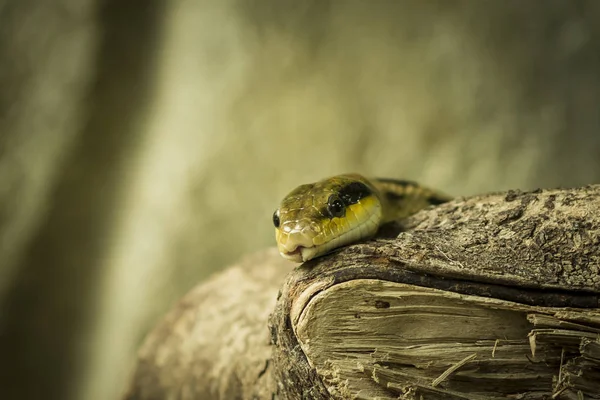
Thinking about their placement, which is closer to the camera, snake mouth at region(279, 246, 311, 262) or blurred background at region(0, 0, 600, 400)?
snake mouth at region(279, 246, 311, 262)

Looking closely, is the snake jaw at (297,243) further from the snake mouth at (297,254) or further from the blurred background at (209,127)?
the blurred background at (209,127)

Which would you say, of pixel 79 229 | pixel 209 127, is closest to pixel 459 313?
pixel 209 127

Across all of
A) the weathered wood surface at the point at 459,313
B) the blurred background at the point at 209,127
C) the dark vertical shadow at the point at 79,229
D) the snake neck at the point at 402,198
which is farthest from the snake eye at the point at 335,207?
the dark vertical shadow at the point at 79,229

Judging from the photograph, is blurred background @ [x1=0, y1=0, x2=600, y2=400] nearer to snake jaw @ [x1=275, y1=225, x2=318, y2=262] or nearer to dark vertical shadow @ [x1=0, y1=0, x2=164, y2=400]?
dark vertical shadow @ [x1=0, y1=0, x2=164, y2=400]

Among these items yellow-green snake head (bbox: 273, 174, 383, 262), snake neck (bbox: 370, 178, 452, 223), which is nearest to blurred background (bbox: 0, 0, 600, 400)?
snake neck (bbox: 370, 178, 452, 223)

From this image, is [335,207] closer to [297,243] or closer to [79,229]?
[297,243]

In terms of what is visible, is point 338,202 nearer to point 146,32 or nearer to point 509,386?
point 509,386
